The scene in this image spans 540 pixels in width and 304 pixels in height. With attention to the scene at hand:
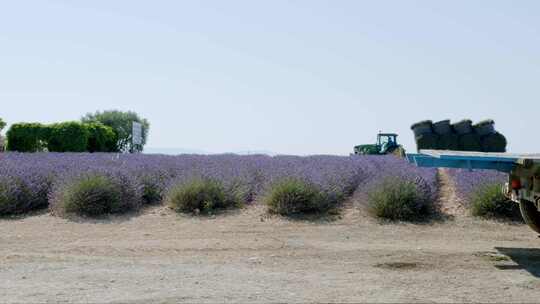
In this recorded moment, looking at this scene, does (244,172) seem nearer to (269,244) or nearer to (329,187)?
(329,187)

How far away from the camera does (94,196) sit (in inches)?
429

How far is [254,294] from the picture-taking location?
5.71 metres

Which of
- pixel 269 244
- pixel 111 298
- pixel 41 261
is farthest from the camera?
pixel 269 244

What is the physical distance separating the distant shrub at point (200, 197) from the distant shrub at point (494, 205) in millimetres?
3788

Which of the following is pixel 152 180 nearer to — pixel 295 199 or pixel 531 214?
pixel 295 199

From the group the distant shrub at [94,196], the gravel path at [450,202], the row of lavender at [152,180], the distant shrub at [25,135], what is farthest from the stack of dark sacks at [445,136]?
the distant shrub at [25,135]

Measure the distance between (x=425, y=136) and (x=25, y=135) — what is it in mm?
22619

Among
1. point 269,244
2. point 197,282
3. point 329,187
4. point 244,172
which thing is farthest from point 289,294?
point 244,172

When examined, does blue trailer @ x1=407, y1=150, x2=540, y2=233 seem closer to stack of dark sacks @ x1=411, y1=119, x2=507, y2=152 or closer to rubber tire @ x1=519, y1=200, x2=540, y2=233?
rubber tire @ x1=519, y1=200, x2=540, y2=233

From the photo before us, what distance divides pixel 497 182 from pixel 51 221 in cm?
690

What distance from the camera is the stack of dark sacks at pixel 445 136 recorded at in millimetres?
21891

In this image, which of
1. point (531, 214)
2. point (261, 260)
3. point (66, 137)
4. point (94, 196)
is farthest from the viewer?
point (66, 137)

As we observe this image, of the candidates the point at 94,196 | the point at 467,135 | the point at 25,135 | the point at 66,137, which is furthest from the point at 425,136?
the point at 25,135

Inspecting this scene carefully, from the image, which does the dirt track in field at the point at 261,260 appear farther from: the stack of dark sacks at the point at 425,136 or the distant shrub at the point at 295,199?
the stack of dark sacks at the point at 425,136
